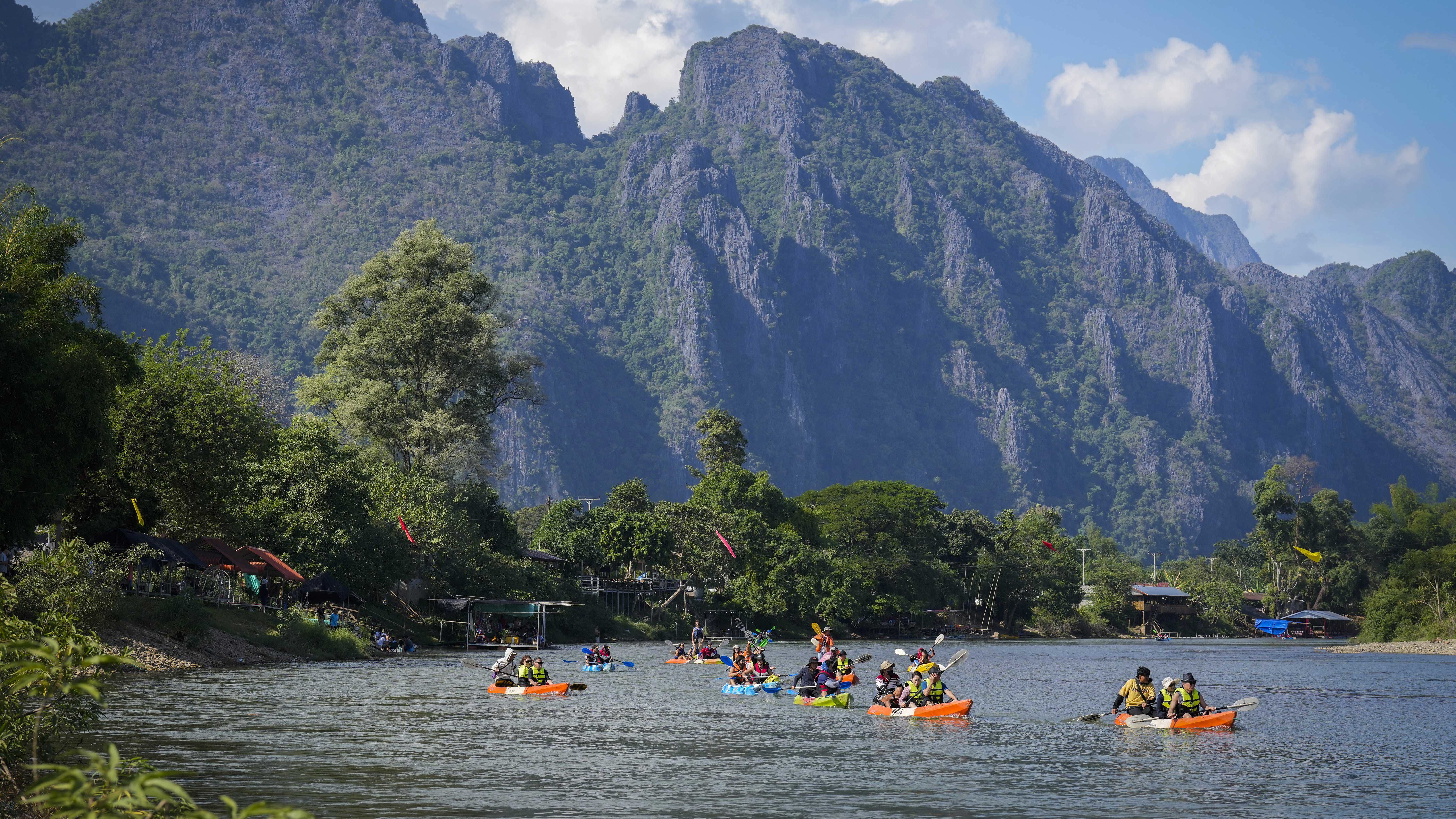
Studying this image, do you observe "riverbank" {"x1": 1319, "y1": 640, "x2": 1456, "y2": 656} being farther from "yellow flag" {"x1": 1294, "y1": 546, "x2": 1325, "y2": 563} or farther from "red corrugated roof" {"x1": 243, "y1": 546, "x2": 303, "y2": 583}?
"red corrugated roof" {"x1": 243, "y1": 546, "x2": 303, "y2": 583}

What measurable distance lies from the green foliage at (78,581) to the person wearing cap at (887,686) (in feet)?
77.0

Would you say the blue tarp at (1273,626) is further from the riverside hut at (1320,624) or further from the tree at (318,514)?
the tree at (318,514)

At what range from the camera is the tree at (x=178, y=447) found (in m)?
52.4

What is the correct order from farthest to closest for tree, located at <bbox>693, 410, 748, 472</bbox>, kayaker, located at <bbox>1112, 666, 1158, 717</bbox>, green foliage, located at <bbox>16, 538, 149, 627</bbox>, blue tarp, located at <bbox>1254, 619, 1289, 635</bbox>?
blue tarp, located at <bbox>1254, 619, 1289, 635</bbox> < tree, located at <bbox>693, 410, 748, 472</bbox> < kayaker, located at <bbox>1112, 666, 1158, 717</bbox> < green foliage, located at <bbox>16, 538, 149, 627</bbox>

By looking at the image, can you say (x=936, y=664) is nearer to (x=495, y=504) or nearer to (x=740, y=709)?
(x=740, y=709)

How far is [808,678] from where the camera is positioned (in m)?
44.3

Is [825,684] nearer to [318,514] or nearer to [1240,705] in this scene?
[1240,705]

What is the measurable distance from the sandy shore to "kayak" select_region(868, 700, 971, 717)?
8021 centimetres

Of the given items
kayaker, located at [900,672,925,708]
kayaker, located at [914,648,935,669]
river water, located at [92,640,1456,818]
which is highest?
kayaker, located at [914,648,935,669]

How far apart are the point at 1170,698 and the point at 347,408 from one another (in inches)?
2014

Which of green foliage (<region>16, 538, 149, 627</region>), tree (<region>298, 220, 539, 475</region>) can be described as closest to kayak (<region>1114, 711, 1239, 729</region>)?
green foliage (<region>16, 538, 149, 627</region>)

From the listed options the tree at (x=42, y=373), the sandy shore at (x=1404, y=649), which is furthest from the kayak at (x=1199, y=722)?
the sandy shore at (x=1404, y=649)

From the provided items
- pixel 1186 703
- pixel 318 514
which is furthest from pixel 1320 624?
pixel 318 514

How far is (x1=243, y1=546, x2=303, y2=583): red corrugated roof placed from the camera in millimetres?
58312
